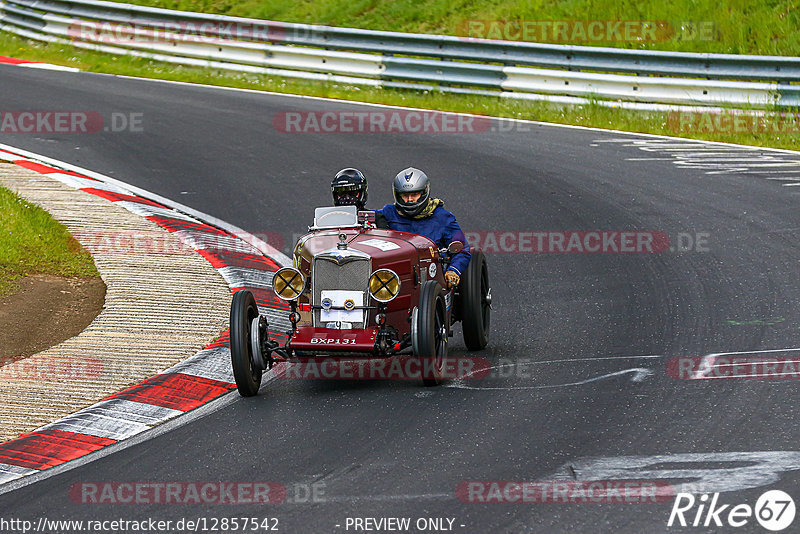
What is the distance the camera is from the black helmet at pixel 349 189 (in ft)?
29.2

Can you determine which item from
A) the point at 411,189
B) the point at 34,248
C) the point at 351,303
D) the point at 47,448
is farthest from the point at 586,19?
the point at 47,448

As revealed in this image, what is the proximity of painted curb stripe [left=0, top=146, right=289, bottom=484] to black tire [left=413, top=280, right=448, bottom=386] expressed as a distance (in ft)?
4.58

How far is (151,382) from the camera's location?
8156 millimetres

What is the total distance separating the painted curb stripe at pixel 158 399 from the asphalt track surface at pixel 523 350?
27 centimetres

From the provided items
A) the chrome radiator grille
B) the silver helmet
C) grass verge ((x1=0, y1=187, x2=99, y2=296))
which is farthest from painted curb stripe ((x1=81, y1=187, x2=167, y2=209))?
the chrome radiator grille

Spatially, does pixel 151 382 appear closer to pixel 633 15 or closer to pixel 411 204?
pixel 411 204

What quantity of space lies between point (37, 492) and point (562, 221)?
7.53 metres

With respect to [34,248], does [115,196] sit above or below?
above

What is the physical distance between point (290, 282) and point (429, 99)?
11566 mm

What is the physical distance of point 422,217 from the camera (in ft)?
29.9

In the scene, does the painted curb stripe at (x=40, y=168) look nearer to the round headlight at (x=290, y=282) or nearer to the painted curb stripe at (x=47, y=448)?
the round headlight at (x=290, y=282)

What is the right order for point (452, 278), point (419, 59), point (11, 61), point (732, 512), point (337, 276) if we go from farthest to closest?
1. point (11, 61)
2. point (419, 59)
3. point (452, 278)
4. point (337, 276)
5. point (732, 512)

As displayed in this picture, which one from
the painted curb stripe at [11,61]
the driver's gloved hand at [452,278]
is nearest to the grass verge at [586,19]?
the painted curb stripe at [11,61]

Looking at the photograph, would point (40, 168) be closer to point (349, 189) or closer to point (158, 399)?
point (349, 189)
